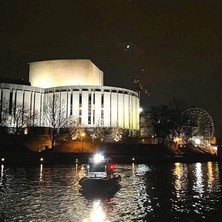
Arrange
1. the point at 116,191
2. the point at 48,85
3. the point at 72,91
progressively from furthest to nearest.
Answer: the point at 48,85, the point at 72,91, the point at 116,191

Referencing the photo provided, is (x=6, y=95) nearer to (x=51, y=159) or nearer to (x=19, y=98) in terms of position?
(x=19, y=98)

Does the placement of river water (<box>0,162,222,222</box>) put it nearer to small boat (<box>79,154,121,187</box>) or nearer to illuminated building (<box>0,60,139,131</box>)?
small boat (<box>79,154,121,187</box>)

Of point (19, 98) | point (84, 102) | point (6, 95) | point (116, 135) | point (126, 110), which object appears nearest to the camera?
point (116, 135)

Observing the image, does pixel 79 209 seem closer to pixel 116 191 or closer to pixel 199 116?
pixel 116 191

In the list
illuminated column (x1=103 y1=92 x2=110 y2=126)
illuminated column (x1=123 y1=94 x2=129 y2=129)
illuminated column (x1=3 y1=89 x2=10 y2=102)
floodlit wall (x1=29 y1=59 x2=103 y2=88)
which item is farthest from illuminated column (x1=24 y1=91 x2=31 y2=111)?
illuminated column (x1=123 y1=94 x2=129 y2=129)

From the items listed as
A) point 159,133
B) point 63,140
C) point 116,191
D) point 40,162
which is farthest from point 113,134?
point 116,191

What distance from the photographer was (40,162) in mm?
53094

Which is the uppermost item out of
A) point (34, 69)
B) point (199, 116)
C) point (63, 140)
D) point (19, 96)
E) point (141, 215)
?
point (34, 69)

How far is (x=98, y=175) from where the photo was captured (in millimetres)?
25891

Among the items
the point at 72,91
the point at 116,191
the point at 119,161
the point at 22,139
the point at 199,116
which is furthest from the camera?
the point at 72,91

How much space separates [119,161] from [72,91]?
185 feet

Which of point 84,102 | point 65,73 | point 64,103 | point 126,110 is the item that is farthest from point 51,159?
point 65,73

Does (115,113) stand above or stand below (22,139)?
above

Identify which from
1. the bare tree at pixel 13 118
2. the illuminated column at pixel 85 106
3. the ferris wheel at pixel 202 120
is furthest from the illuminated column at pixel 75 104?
the ferris wheel at pixel 202 120
